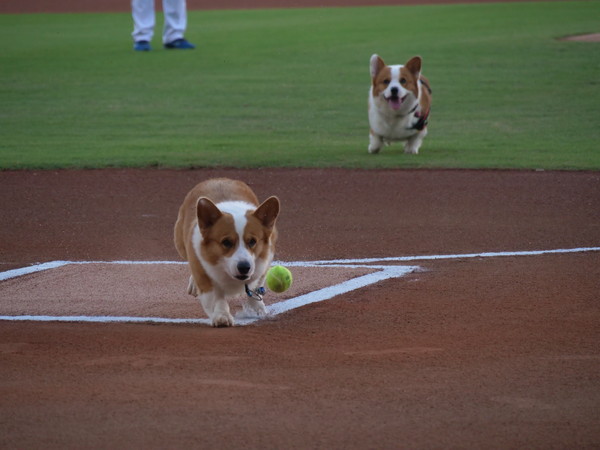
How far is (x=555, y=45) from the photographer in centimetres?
2789

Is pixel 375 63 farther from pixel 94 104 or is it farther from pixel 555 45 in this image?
pixel 555 45

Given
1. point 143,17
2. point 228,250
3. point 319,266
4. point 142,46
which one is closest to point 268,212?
point 228,250

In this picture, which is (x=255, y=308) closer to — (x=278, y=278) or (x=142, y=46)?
(x=278, y=278)

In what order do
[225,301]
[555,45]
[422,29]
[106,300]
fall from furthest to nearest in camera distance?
[422,29] → [555,45] → [106,300] → [225,301]

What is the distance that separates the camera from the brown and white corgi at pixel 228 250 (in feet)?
22.6

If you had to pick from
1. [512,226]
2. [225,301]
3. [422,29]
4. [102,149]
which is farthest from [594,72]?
[225,301]

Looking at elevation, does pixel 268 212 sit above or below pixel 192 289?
above

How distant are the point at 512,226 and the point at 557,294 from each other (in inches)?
106

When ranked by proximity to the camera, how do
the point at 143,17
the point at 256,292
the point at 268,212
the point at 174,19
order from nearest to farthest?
the point at 268,212 < the point at 256,292 < the point at 143,17 < the point at 174,19

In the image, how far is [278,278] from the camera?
7.75 meters

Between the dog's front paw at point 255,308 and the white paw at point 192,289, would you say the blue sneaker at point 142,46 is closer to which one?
the white paw at point 192,289

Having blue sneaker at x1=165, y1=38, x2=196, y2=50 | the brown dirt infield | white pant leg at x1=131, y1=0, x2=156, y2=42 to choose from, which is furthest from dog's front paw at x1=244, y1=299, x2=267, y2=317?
blue sneaker at x1=165, y1=38, x2=196, y2=50

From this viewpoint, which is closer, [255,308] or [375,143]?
[255,308]

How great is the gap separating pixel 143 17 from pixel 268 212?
22707 millimetres
